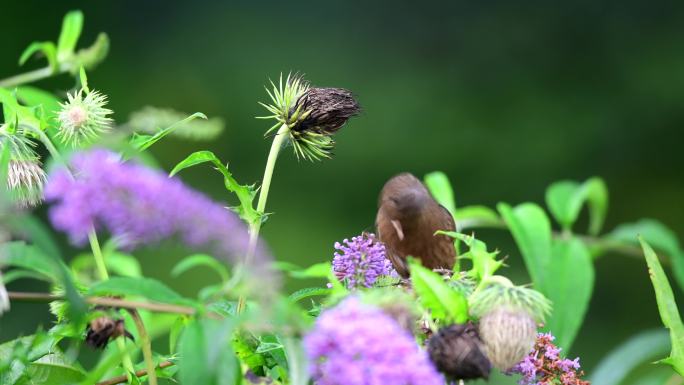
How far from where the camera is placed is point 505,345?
792 millimetres

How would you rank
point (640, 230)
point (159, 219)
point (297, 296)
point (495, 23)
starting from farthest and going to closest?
point (495, 23) → point (640, 230) → point (297, 296) → point (159, 219)

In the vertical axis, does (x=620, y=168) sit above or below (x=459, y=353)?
above

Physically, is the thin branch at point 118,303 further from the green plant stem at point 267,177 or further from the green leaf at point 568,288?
the green leaf at point 568,288

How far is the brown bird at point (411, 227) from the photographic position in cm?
105

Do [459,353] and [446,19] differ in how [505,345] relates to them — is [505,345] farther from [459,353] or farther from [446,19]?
[446,19]

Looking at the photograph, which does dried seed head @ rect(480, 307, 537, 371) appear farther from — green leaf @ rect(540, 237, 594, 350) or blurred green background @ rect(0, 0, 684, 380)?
blurred green background @ rect(0, 0, 684, 380)

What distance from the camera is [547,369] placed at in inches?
35.5

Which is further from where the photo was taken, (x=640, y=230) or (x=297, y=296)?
(x=640, y=230)

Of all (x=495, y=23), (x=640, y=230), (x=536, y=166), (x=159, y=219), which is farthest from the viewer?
(x=495, y=23)

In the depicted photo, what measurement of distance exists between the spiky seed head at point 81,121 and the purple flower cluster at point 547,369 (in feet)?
1.60

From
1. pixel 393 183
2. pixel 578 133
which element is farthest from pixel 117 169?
pixel 578 133

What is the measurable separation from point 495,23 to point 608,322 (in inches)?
63.4

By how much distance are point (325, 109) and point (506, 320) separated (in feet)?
1.32

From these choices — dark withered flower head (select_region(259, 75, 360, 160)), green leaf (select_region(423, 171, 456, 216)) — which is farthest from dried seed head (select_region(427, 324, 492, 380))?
green leaf (select_region(423, 171, 456, 216))
